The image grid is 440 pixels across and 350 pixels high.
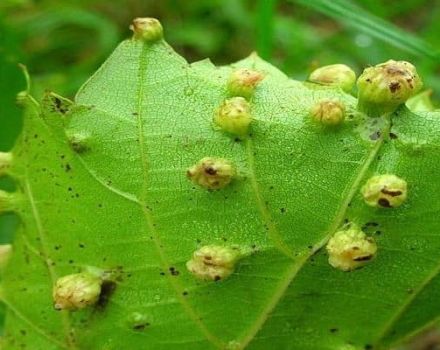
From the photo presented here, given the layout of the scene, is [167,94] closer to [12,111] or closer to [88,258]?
[88,258]

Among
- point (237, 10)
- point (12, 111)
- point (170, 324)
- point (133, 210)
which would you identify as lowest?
point (170, 324)

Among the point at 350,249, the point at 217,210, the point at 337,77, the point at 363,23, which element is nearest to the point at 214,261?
the point at 217,210

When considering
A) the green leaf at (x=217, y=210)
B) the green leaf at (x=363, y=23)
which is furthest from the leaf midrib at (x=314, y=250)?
the green leaf at (x=363, y=23)

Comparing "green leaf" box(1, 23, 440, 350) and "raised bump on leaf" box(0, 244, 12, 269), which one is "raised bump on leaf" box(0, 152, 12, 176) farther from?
"raised bump on leaf" box(0, 244, 12, 269)

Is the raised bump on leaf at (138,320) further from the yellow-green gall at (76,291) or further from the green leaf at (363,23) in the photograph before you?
the green leaf at (363,23)

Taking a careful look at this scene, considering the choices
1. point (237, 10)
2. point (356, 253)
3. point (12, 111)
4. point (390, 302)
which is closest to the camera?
point (356, 253)

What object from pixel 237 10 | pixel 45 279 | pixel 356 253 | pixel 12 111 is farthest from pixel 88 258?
pixel 237 10
